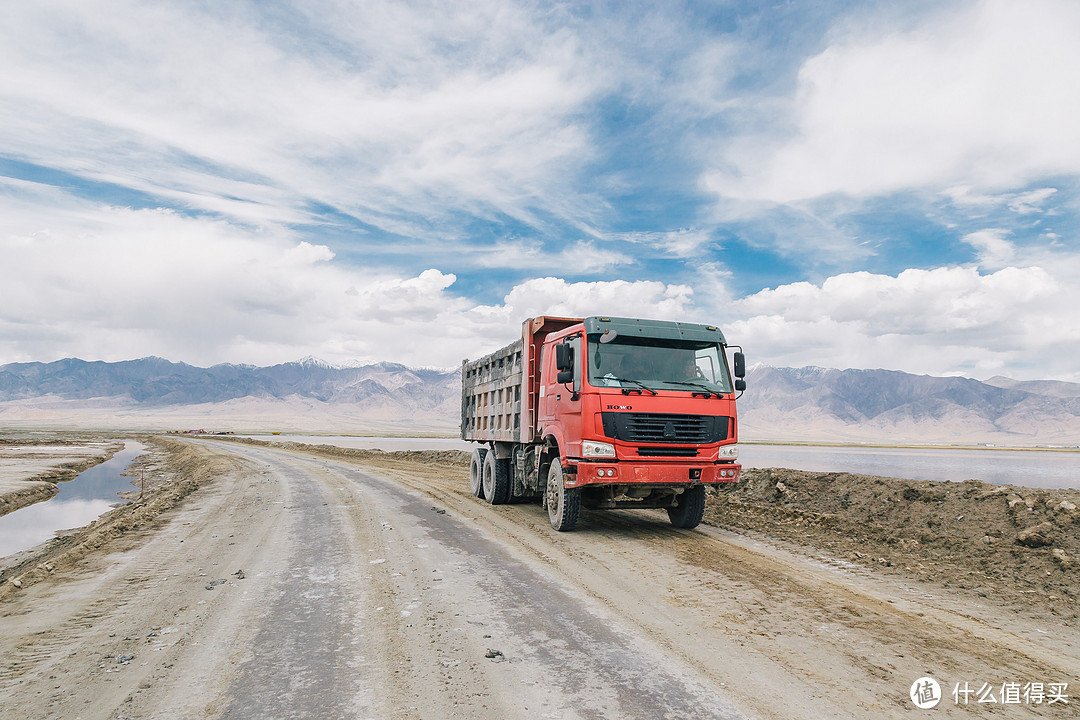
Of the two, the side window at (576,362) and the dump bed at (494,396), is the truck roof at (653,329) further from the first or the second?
the dump bed at (494,396)

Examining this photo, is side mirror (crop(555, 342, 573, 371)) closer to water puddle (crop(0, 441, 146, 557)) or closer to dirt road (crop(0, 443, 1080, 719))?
dirt road (crop(0, 443, 1080, 719))

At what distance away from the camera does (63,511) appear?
16703 millimetres

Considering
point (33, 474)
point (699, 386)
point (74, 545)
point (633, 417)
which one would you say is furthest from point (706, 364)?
point (33, 474)

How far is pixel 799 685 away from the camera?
4.42 metres

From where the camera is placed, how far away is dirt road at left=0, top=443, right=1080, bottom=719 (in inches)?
164

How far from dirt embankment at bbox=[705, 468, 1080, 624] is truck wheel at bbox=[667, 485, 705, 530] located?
1037mm

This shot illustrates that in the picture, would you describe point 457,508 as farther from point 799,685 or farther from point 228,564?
point 799,685

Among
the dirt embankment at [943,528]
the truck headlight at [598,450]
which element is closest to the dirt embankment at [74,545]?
the truck headlight at [598,450]

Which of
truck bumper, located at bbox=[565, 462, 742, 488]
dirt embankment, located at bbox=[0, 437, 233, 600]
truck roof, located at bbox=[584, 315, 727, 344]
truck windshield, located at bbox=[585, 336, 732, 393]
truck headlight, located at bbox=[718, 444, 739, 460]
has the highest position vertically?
truck roof, located at bbox=[584, 315, 727, 344]

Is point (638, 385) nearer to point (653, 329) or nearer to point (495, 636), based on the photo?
point (653, 329)

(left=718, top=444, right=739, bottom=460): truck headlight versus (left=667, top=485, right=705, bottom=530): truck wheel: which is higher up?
(left=718, top=444, right=739, bottom=460): truck headlight

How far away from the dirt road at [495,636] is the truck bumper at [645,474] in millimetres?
941

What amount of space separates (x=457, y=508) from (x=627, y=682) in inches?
368

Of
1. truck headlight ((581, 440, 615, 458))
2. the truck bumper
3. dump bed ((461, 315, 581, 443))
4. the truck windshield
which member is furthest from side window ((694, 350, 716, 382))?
dump bed ((461, 315, 581, 443))
